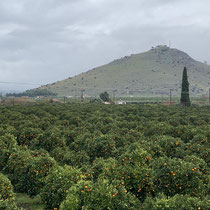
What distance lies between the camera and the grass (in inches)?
396

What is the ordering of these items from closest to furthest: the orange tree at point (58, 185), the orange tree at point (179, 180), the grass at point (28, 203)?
the orange tree at point (58, 185) < the orange tree at point (179, 180) < the grass at point (28, 203)

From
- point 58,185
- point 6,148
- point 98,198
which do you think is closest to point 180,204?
point 98,198

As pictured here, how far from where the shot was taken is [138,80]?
161 m

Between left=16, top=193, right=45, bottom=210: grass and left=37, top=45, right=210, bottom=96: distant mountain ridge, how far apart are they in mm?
126771

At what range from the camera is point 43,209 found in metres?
9.53

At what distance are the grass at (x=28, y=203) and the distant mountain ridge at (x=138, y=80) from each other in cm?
12677

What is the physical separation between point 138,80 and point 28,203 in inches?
6063

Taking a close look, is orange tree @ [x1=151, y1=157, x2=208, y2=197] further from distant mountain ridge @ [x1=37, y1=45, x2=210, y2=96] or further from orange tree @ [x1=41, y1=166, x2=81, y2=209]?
distant mountain ridge @ [x1=37, y1=45, x2=210, y2=96]

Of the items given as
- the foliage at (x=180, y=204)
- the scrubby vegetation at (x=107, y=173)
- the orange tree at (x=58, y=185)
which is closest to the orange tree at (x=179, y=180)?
the scrubby vegetation at (x=107, y=173)

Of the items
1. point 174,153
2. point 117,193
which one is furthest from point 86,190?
point 174,153

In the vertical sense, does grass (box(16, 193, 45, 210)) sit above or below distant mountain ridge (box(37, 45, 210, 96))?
below

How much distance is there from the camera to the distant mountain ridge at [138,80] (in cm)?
14600

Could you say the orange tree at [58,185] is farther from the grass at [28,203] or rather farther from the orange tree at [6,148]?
the orange tree at [6,148]

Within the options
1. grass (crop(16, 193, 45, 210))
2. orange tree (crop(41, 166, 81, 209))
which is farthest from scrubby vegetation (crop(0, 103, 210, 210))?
grass (crop(16, 193, 45, 210))
